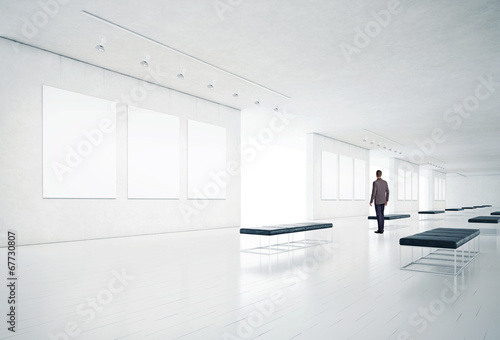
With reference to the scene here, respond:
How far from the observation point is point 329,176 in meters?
19.4

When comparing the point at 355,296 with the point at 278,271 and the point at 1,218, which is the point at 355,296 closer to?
the point at 278,271

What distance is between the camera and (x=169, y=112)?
10.9 meters

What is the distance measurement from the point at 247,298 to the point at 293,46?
18.6 feet

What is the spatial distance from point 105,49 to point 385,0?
5560mm

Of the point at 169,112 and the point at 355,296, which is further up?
the point at 169,112

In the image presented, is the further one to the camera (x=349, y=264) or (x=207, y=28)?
(x=207, y=28)

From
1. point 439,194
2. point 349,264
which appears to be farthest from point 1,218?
point 439,194

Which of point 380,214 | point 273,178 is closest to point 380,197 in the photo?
point 380,214
